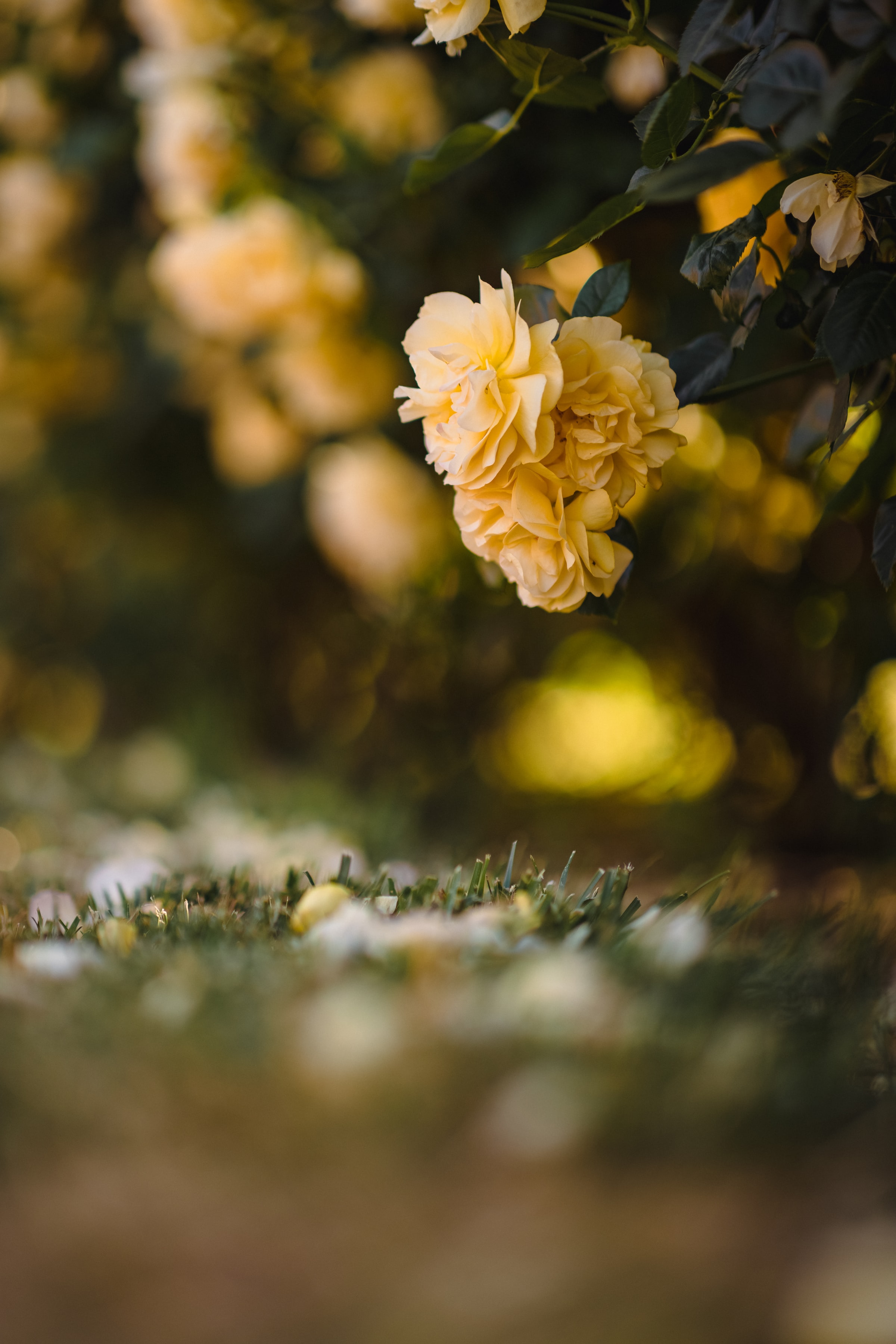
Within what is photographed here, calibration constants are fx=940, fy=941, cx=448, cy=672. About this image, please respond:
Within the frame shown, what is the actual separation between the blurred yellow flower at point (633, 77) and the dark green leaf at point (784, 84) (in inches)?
11.1

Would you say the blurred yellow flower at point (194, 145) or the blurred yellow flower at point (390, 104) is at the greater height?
the blurred yellow flower at point (194, 145)

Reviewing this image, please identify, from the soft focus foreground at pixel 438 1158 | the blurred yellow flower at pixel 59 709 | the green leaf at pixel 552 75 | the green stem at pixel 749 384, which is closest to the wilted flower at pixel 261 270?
the green leaf at pixel 552 75

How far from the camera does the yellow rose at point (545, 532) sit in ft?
1.11

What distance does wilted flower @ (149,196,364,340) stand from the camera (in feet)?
2.42

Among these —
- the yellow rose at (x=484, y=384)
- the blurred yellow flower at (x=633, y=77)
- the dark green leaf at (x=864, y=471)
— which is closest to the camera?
the yellow rose at (x=484, y=384)

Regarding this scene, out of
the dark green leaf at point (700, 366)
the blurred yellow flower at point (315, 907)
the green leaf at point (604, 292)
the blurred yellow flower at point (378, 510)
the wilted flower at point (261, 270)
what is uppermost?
the wilted flower at point (261, 270)

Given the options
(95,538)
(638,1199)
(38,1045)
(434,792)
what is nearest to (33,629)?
(95,538)

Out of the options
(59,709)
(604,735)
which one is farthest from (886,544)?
(59,709)

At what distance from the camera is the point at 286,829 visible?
79 cm

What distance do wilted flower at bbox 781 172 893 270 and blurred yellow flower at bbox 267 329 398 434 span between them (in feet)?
1.75

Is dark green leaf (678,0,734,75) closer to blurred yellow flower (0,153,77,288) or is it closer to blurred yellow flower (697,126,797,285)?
blurred yellow flower (697,126,797,285)

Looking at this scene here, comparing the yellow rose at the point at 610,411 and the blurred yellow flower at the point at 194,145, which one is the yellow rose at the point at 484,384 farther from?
the blurred yellow flower at the point at 194,145

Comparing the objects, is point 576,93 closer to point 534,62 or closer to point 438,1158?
point 534,62

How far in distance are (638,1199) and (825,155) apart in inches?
14.2
